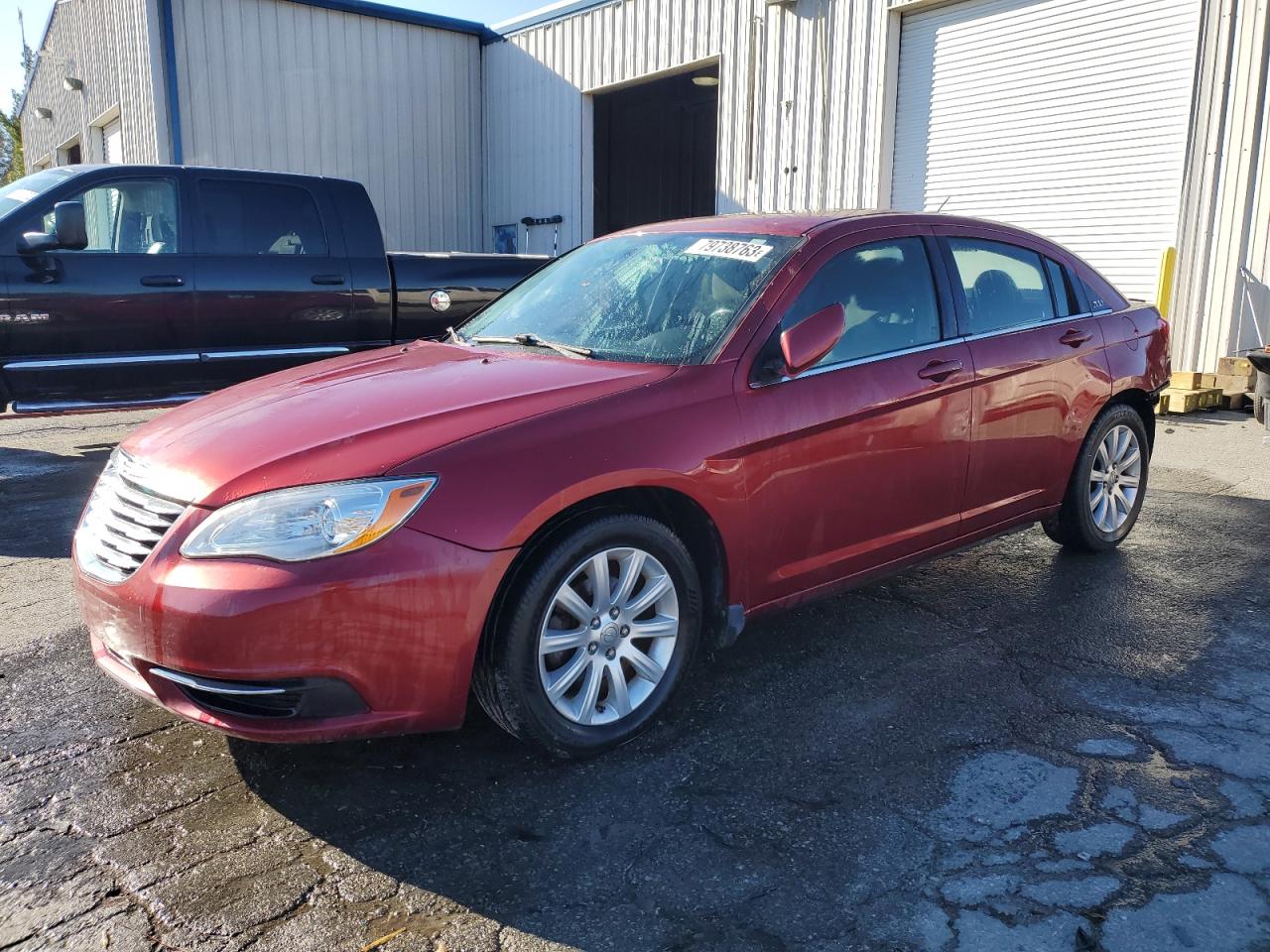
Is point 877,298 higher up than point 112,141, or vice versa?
point 112,141

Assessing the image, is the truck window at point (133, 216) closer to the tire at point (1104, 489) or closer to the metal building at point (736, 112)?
the metal building at point (736, 112)

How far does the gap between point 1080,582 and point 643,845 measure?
2.95m

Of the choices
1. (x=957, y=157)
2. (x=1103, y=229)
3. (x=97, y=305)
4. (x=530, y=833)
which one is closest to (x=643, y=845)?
(x=530, y=833)

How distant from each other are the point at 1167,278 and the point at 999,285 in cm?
590

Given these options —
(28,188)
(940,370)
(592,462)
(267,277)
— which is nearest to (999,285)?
(940,370)

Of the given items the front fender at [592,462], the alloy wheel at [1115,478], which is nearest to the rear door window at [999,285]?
the alloy wheel at [1115,478]

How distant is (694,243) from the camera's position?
13.0 feet

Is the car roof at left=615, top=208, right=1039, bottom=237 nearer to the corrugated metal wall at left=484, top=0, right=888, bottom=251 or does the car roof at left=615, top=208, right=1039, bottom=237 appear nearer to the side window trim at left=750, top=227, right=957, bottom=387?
the side window trim at left=750, top=227, right=957, bottom=387

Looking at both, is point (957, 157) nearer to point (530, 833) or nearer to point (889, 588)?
point (889, 588)

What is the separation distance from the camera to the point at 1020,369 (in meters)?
4.25

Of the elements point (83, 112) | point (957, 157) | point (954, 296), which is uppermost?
point (83, 112)

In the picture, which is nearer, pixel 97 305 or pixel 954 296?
pixel 954 296

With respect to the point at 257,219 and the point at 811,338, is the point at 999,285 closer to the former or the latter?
the point at 811,338

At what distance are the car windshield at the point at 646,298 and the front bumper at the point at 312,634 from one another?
3.65 feet
